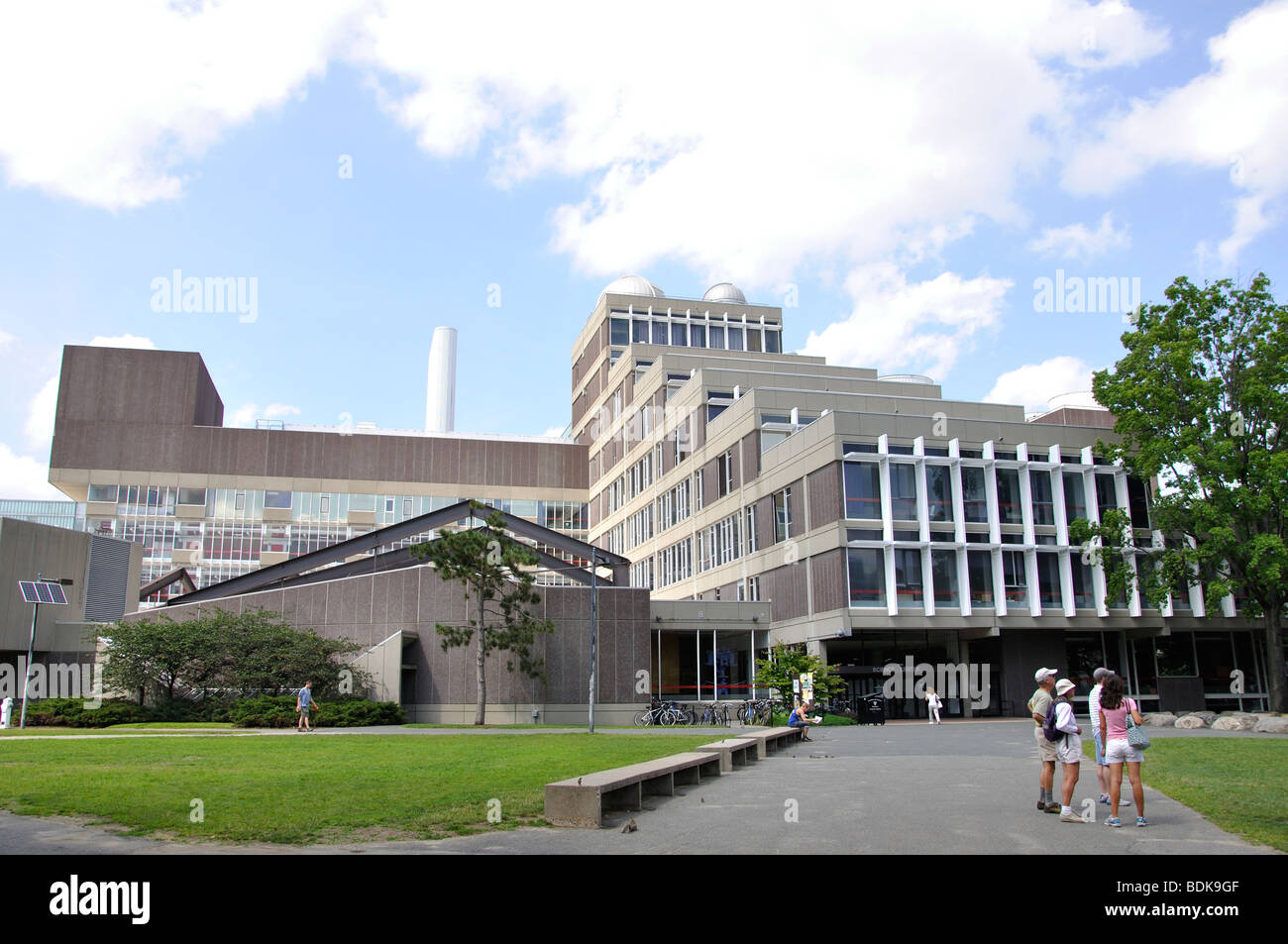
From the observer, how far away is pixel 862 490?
146 ft

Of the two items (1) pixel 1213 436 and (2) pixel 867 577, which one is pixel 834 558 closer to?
(2) pixel 867 577

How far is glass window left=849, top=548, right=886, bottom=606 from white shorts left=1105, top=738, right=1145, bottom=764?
104 ft

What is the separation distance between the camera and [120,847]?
852cm

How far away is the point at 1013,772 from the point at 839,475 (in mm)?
26923

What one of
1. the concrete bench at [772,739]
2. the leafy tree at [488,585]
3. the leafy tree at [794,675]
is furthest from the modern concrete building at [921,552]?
the concrete bench at [772,739]

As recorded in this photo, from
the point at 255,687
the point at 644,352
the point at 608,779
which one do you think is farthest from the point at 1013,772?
the point at 644,352

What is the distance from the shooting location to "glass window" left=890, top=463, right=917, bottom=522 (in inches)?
1754

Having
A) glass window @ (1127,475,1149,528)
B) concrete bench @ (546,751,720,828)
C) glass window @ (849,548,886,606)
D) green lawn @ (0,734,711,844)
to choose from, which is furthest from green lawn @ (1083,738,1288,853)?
glass window @ (1127,475,1149,528)

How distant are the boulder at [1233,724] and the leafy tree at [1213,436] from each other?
8670mm

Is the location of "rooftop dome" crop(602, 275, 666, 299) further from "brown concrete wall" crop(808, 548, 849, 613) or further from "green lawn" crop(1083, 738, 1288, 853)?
"green lawn" crop(1083, 738, 1288, 853)

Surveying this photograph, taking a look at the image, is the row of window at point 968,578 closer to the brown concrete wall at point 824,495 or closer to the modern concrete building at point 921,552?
the modern concrete building at point 921,552

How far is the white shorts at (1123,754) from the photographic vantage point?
1180cm

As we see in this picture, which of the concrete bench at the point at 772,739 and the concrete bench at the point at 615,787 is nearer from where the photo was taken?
the concrete bench at the point at 615,787
